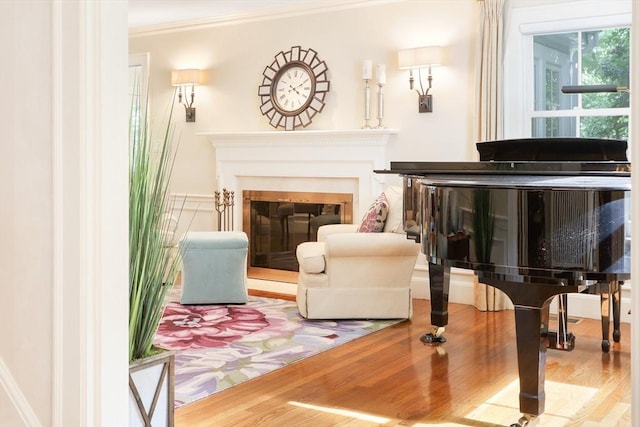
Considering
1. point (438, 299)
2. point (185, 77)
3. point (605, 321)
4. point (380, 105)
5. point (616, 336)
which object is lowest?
point (616, 336)

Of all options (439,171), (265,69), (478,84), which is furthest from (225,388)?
(265,69)

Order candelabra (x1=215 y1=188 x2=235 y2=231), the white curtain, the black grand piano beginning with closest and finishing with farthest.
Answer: the black grand piano
the white curtain
candelabra (x1=215 y1=188 x2=235 y2=231)

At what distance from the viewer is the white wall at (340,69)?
5.63 m

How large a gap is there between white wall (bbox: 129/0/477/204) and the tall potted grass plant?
145 inches

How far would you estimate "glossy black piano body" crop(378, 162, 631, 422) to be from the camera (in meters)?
2.67

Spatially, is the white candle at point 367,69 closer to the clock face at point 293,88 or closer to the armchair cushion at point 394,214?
the clock face at point 293,88

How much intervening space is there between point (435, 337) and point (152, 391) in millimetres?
2400

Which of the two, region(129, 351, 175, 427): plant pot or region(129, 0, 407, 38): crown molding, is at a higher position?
region(129, 0, 407, 38): crown molding

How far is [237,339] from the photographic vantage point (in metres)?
4.37

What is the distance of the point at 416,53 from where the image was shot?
5.63 meters

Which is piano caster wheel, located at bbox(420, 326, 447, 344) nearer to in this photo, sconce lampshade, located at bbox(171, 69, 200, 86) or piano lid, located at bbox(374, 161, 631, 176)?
piano lid, located at bbox(374, 161, 631, 176)

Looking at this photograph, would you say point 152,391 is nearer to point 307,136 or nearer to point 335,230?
point 335,230

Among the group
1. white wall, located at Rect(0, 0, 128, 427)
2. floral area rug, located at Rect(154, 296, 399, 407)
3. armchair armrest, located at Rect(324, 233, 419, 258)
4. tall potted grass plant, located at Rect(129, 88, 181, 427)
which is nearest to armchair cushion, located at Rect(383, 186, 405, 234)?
armchair armrest, located at Rect(324, 233, 419, 258)

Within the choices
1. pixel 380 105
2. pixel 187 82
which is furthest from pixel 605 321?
pixel 187 82
